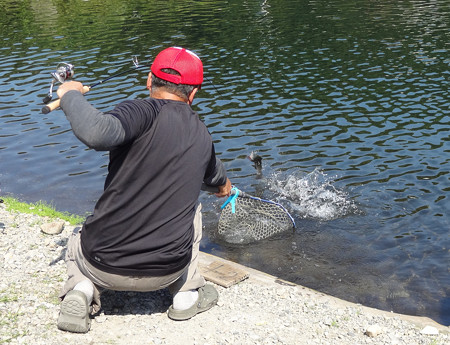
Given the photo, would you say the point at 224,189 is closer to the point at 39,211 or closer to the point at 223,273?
the point at 223,273

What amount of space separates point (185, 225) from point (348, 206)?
6.95 metres

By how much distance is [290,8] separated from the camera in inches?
1516

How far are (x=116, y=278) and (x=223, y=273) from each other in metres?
2.27

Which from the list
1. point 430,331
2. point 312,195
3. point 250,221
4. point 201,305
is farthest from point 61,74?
point 312,195

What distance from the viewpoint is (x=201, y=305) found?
23.1 ft

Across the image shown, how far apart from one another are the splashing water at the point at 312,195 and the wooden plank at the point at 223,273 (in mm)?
4224

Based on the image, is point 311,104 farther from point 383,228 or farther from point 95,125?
point 95,125

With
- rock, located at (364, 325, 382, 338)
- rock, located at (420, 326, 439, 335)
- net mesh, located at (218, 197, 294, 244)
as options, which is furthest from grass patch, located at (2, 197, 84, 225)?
rock, located at (420, 326, 439, 335)

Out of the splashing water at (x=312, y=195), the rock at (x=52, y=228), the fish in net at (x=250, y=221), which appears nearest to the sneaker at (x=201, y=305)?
the rock at (x=52, y=228)

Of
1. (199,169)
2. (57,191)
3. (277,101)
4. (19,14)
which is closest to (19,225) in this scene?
(57,191)

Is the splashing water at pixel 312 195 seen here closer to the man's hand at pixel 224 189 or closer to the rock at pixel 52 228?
the rock at pixel 52 228

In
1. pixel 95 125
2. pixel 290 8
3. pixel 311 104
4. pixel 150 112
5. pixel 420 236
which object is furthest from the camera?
pixel 290 8

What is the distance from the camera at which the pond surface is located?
35.0ft

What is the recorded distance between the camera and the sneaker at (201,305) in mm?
6805
